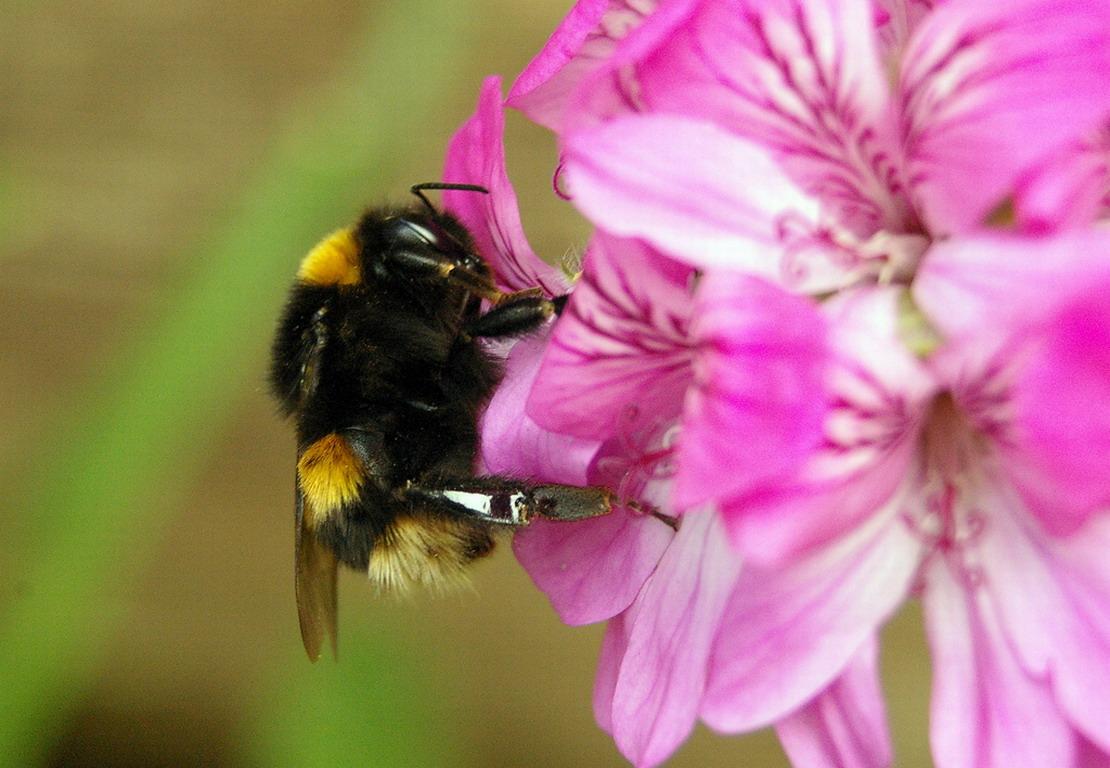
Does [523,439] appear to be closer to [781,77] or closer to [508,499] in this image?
[508,499]

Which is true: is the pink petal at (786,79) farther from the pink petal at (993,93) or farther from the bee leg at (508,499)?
the bee leg at (508,499)

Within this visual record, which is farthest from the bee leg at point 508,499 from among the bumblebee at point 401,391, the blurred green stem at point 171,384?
the blurred green stem at point 171,384

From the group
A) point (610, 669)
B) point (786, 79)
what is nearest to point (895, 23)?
point (786, 79)

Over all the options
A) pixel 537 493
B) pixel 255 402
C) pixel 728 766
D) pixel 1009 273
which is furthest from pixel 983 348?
pixel 255 402

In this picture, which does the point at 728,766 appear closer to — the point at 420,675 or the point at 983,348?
the point at 420,675

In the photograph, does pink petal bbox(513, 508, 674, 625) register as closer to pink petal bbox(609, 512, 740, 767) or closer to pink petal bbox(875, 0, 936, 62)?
pink petal bbox(609, 512, 740, 767)

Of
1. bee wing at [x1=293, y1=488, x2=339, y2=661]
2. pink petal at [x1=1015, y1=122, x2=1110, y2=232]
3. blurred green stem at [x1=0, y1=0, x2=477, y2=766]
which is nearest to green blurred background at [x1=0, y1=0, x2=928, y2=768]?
blurred green stem at [x1=0, y1=0, x2=477, y2=766]
